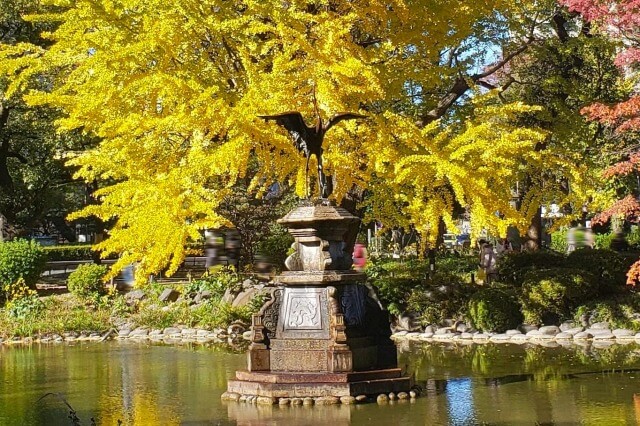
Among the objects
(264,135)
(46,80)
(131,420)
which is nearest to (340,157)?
(264,135)

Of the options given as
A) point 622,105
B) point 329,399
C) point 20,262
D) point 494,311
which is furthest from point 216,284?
point 329,399

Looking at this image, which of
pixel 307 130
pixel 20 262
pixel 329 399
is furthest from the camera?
pixel 20 262

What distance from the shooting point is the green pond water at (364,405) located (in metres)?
9.12

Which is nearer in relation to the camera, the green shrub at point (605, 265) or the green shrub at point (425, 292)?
the green shrub at point (425, 292)

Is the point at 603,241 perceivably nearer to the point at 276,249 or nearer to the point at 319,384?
the point at 276,249

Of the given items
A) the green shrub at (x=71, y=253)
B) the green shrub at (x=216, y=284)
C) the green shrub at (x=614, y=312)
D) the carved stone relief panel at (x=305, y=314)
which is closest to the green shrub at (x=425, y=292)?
the green shrub at (x=614, y=312)

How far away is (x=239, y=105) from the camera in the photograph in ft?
40.4

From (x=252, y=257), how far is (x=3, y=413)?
1671 centimetres

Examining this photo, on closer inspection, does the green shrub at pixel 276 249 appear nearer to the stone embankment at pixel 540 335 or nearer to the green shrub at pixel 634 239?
the stone embankment at pixel 540 335

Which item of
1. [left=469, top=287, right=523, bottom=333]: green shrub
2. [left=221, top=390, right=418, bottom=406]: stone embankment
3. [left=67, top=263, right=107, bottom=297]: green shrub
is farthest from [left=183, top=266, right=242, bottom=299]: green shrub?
[left=221, top=390, right=418, bottom=406]: stone embankment

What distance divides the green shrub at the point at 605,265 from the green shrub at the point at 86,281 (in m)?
11.2

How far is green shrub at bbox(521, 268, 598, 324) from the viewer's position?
16.7 metres

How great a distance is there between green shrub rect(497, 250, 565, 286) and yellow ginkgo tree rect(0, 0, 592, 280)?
4.98 meters

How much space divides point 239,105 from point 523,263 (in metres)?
9.48
